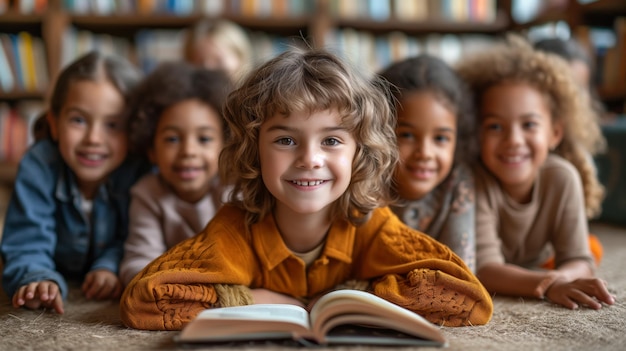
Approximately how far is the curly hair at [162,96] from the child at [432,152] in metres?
0.46

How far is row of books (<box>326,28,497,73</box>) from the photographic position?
9.82 feet

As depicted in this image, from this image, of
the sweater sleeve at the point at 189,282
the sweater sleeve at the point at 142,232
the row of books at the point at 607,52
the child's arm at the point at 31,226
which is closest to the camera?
the sweater sleeve at the point at 189,282

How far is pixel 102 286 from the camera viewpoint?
4.13 feet

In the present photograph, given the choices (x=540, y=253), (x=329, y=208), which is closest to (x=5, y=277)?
(x=329, y=208)

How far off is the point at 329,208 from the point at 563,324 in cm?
49

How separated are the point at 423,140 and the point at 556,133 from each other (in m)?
0.45

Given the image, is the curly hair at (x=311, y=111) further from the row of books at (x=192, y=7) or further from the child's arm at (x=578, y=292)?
the row of books at (x=192, y=7)

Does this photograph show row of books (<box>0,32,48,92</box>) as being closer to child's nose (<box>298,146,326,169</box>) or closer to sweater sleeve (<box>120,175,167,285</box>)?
sweater sleeve (<box>120,175,167,285</box>)

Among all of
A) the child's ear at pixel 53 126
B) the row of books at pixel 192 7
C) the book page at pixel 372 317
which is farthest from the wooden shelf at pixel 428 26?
the book page at pixel 372 317

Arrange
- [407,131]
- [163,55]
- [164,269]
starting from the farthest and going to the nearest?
[163,55], [407,131], [164,269]

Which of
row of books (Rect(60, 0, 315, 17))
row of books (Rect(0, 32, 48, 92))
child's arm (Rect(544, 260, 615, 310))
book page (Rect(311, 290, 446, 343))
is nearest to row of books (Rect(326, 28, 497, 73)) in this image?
row of books (Rect(60, 0, 315, 17))

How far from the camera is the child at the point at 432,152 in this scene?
4.20 ft

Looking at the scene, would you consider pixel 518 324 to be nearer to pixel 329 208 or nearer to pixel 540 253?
pixel 329 208

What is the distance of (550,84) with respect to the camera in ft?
4.64
